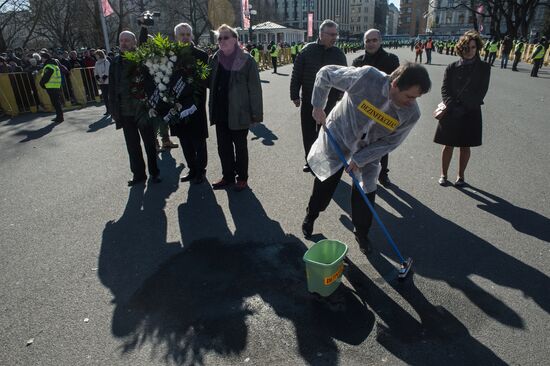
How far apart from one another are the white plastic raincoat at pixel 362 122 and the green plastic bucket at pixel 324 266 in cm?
71

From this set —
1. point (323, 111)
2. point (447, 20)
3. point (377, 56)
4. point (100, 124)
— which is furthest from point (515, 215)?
point (447, 20)

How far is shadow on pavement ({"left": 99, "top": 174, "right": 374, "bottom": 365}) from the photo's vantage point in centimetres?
259

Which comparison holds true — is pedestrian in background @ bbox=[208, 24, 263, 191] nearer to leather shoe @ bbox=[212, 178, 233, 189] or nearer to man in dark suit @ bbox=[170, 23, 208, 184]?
man in dark suit @ bbox=[170, 23, 208, 184]

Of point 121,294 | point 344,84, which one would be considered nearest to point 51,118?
point 121,294

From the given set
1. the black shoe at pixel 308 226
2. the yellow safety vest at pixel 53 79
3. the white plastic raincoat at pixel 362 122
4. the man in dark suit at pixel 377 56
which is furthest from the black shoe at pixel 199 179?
the yellow safety vest at pixel 53 79

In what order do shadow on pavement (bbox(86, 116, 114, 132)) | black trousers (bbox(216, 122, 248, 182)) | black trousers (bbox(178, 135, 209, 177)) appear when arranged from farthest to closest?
1. shadow on pavement (bbox(86, 116, 114, 132))
2. black trousers (bbox(178, 135, 209, 177))
3. black trousers (bbox(216, 122, 248, 182))

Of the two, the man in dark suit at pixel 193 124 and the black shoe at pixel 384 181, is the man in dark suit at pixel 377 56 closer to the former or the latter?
the black shoe at pixel 384 181

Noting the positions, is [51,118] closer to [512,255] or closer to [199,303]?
[199,303]

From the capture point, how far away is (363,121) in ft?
10.2

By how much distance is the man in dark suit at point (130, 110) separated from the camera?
192 inches

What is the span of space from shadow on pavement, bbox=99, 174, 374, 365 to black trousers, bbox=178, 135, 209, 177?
1.18 metres

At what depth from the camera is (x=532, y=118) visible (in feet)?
30.7

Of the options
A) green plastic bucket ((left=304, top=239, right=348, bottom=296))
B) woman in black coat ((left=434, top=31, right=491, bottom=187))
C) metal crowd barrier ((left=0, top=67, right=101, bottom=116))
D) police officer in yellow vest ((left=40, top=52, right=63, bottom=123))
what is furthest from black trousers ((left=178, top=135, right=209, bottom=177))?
metal crowd barrier ((left=0, top=67, right=101, bottom=116))

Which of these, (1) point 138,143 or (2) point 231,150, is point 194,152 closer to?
(2) point 231,150
